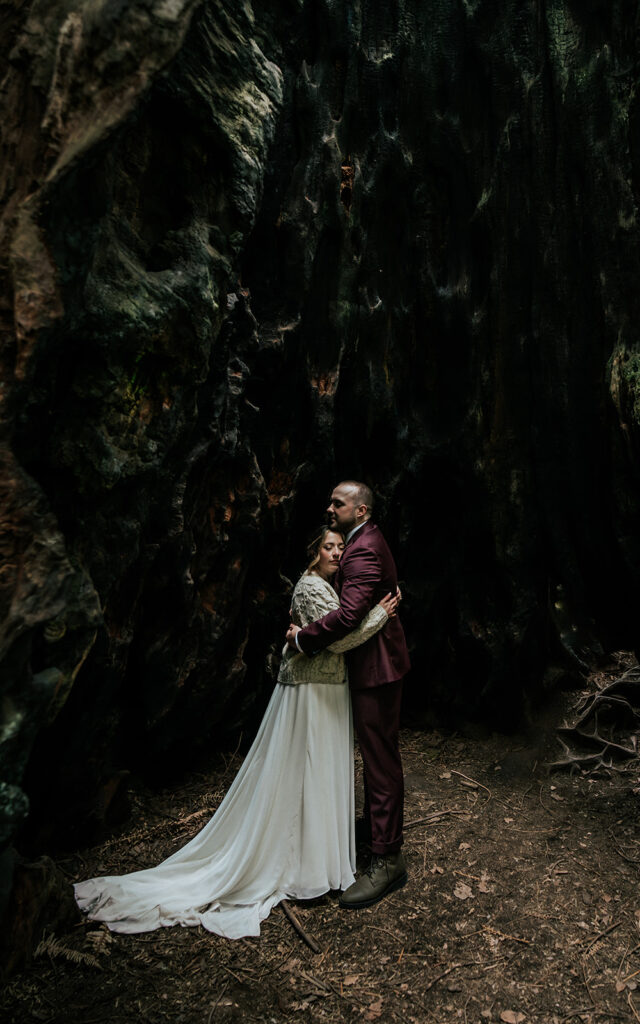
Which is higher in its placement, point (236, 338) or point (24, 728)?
point (236, 338)

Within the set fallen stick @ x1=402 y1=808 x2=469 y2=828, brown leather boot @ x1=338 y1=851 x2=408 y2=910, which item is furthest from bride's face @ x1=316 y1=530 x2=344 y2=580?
fallen stick @ x1=402 y1=808 x2=469 y2=828

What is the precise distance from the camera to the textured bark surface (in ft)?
8.07

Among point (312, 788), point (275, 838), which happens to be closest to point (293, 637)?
point (312, 788)

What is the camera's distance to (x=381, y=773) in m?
3.85

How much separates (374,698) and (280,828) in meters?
0.94

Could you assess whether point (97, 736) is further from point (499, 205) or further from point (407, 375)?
point (499, 205)

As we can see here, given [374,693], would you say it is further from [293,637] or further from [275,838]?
[275,838]

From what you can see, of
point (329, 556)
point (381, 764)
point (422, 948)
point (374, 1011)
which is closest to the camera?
point (374, 1011)

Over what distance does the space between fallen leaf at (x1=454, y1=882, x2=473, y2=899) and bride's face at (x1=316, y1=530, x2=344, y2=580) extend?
2.09 meters

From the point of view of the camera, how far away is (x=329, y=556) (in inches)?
165

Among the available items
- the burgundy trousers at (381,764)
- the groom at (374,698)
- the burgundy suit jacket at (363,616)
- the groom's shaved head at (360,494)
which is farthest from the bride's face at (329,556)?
the burgundy trousers at (381,764)

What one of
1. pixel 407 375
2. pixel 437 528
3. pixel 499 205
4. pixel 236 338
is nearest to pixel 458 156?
pixel 499 205

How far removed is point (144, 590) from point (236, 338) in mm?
1946

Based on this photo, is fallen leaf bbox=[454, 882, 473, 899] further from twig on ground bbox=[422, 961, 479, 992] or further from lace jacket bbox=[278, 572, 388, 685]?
lace jacket bbox=[278, 572, 388, 685]
